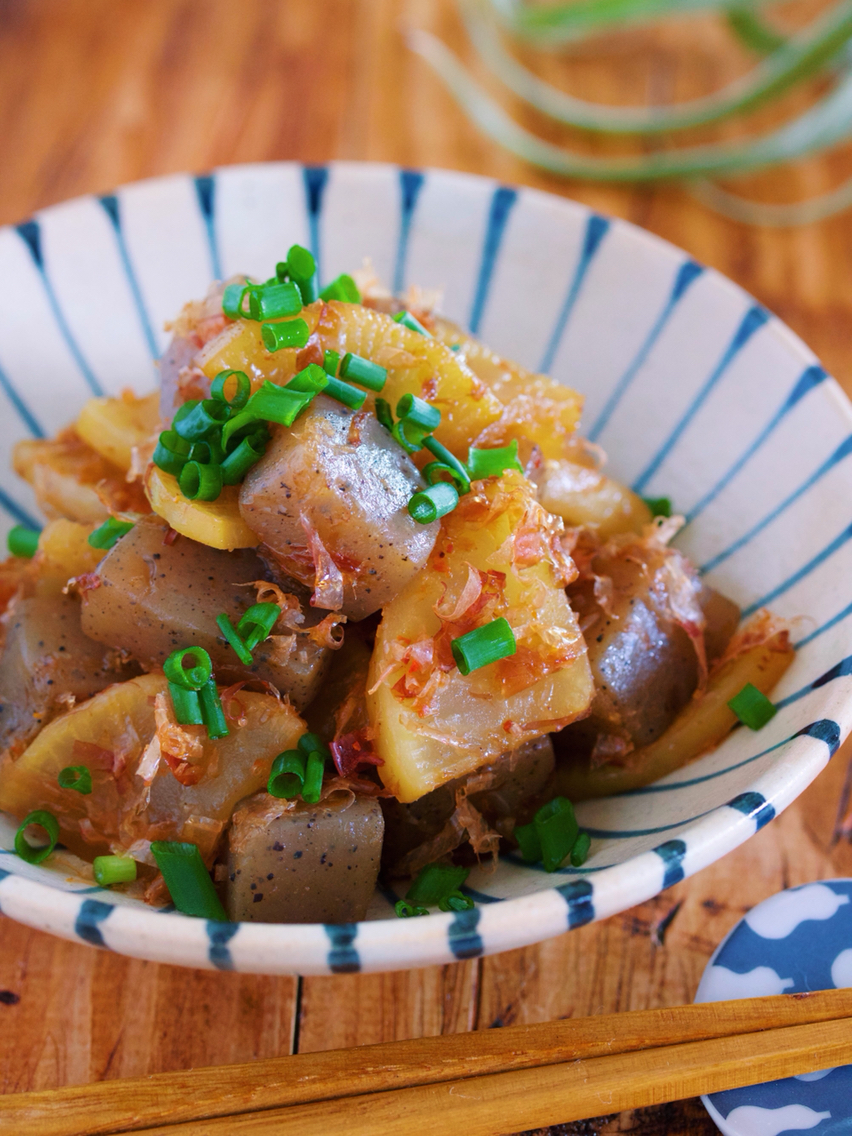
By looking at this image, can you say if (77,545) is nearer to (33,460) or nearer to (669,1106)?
(33,460)

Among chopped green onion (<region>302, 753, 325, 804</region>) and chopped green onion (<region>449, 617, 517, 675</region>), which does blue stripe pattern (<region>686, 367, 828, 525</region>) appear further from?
chopped green onion (<region>302, 753, 325, 804</region>)

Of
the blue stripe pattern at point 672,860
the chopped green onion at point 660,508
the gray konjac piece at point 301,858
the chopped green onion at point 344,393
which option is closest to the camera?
the blue stripe pattern at point 672,860

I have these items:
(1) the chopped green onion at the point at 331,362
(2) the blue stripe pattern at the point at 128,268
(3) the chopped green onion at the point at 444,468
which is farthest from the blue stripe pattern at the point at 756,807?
(2) the blue stripe pattern at the point at 128,268

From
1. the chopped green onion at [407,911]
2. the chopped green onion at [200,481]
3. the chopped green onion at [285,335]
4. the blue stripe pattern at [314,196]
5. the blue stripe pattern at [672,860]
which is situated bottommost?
the chopped green onion at [407,911]

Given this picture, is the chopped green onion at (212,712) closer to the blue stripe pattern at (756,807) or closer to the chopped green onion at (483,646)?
the chopped green onion at (483,646)

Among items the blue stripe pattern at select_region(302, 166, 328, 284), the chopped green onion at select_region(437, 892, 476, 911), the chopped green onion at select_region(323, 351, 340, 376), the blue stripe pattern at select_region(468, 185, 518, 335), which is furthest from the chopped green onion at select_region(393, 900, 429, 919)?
the blue stripe pattern at select_region(302, 166, 328, 284)


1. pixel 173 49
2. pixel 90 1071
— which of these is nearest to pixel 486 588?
pixel 90 1071

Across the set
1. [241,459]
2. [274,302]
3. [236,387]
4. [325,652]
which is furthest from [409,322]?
[325,652]
